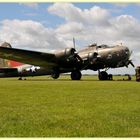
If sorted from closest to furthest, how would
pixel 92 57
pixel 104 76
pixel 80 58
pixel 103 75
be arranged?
pixel 92 57 → pixel 80 58 → pixel 104 76 → pixel 103 75

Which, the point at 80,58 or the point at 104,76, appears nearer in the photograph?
the point at 80,58

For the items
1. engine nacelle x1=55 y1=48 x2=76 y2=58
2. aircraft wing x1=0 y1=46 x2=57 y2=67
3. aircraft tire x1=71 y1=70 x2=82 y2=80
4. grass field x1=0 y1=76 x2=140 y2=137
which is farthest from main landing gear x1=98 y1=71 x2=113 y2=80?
grass field x1=0 y1=76 x2=140 y2=137

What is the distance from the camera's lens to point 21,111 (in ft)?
33.8

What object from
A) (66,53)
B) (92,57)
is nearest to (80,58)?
(92,57)

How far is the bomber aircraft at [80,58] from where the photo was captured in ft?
133

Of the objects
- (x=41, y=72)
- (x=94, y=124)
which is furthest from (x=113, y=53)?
(x=94, y=124)

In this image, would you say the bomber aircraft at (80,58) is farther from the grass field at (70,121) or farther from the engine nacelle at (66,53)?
the grass field at (70,121)

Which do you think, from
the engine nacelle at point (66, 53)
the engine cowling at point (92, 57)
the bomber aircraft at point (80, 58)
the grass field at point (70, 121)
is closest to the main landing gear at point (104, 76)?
the bomber aircraft at point (80, 58)

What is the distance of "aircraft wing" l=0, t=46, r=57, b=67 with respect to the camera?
40.5m

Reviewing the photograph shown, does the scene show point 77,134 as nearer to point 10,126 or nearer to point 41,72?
point 10,126

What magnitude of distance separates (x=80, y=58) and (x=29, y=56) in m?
5.59

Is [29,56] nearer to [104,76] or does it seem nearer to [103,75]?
[103,75]

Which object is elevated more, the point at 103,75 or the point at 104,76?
the point at 103,75

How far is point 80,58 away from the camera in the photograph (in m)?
42.1
